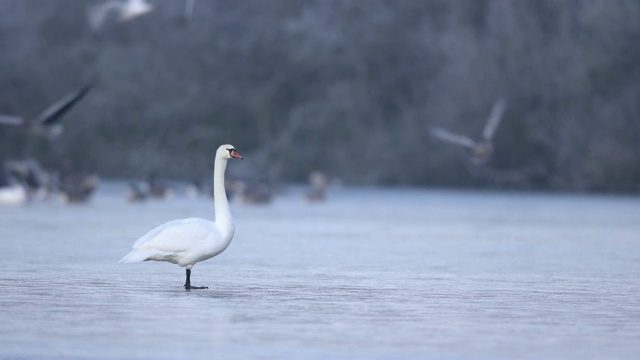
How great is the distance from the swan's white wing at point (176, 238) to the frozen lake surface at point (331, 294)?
13.4 inches

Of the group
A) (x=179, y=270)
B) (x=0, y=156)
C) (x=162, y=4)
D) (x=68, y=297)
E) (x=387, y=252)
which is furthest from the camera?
(x=162, y=4)

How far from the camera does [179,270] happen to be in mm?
12594

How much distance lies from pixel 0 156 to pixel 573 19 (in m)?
19.5

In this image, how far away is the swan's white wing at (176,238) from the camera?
33.4 feet

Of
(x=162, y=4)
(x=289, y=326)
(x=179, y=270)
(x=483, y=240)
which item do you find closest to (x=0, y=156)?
(x=162, y=4)

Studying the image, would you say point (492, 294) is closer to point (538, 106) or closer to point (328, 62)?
point (538, 106)

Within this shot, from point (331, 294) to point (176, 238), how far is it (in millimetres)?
1176

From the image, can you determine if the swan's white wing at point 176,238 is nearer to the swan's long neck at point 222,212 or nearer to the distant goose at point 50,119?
the swan's long neck at point 222,212

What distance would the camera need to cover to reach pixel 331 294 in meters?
10.3

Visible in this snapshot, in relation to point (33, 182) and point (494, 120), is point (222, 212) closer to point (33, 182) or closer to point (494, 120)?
point (494, 120)

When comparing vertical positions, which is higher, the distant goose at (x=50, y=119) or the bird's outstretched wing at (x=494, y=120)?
the bird's outstretched wing at (x=494, y=120)

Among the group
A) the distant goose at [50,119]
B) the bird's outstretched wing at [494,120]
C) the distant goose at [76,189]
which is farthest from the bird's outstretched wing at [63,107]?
the bird's outstretched wing at [494,120]

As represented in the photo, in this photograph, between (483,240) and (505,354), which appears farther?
(483,240)

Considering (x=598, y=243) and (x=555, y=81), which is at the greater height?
(x=555, y=81)
